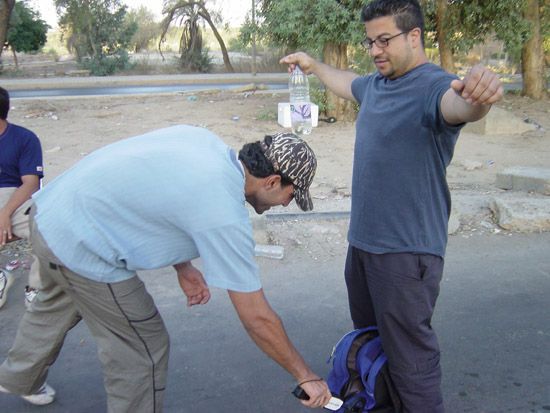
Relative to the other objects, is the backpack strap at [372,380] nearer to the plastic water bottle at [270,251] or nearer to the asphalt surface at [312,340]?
the asphalt surface at [312,340]

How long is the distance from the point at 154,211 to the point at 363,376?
4.06ft

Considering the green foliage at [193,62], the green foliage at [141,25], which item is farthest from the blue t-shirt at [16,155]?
the green foliage at [141,25]

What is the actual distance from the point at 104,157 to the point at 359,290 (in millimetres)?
1300

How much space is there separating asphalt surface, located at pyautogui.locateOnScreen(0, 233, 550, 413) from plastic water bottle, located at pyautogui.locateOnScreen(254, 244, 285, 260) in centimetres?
7

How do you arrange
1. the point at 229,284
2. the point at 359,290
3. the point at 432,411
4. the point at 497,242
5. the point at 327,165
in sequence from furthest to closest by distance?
1. the point at 327,165
2. the point at 497,242
3. the point at 359,290
4. the point at 432,411
5. the point at 229,284

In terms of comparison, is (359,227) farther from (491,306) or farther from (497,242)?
(497,242)

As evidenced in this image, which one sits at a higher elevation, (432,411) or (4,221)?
(4,221)

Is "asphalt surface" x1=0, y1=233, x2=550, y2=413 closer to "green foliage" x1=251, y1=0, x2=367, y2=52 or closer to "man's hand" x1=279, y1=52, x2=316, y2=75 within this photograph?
"man's hand" x1=279, y1=52, x2=316, y2=75

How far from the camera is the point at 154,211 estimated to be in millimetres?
1812

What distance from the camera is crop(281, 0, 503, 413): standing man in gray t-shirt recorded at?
6.62ft

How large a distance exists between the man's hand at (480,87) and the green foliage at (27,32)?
33779mm

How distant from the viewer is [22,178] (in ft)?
12.0

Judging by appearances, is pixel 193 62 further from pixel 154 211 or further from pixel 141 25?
pixel 154 211

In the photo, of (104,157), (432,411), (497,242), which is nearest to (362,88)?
(104,157)
